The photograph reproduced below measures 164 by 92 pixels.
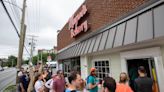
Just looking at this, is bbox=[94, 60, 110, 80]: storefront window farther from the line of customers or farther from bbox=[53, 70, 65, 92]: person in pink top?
bbox=[53, 70, 65, 92]: person in pink top

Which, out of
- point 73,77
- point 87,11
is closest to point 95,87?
point 73,77

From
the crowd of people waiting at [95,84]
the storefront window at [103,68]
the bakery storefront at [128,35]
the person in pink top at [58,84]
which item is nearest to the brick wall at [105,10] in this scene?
the bakery storefront at [128,35]

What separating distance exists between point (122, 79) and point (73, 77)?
1.79m

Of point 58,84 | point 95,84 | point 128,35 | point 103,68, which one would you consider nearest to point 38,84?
point 58,84

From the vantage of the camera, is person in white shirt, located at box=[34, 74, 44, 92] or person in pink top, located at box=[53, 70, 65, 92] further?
person in pink top, located at box=[53, 70, 65, 92]

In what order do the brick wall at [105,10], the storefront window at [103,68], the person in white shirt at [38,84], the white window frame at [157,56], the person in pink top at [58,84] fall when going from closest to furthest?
the white window frame at [157,56] < the person in white shirt at [38,84] < the person in pink top at [58,84] < the brick wall at [105,10] < the storefront window at [103,68]

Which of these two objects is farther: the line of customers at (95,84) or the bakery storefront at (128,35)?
the bakery storefront at (128,35)

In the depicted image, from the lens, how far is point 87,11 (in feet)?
34.6

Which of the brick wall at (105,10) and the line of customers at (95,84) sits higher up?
the brick wall at (105,10)

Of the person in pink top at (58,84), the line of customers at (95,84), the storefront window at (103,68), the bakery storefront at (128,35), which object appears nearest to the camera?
the line of customers at (95,84)

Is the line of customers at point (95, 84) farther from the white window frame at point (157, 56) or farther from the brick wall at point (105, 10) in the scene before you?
the brick wall at point (105, 10)

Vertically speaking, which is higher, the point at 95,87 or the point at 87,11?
the point at 87,11

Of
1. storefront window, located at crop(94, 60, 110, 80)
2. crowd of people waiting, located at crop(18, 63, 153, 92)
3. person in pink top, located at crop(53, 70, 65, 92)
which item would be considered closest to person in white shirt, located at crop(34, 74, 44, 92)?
crowd of people waiting, located at crop(18, 63, 153, 92)

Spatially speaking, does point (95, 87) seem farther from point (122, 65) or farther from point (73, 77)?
point (73, 77)
